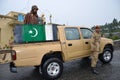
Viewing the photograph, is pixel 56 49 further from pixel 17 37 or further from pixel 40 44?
pixel 17 37

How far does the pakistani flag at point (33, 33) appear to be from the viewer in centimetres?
722

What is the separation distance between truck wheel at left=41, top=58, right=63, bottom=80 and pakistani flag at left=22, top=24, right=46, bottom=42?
0.84m

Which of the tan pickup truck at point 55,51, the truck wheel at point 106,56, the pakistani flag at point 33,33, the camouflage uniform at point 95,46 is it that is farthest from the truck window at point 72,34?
the truck wheel at point 106,56

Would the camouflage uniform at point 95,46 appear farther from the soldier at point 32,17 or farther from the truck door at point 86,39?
the soldier at point 32,17

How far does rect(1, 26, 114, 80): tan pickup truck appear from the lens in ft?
22.8

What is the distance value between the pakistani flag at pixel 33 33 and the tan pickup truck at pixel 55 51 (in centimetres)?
20

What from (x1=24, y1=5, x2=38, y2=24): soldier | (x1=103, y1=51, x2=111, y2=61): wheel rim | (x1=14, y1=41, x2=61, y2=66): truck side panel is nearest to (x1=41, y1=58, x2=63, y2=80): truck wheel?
(x1=14, y1=41, x2=61, y2=66): truck side panel

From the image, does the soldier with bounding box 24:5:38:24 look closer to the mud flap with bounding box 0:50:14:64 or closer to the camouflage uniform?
the mud flap with bounding box 0:50:14:64

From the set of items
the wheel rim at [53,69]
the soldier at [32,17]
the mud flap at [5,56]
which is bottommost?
the wheel rim at [53,69]

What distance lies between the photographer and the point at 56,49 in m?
7.70

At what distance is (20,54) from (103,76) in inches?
116

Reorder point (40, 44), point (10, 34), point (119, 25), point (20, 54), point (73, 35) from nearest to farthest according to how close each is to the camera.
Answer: point (20, 54) < point (40, 44) < point (73, 35) < point (10, 34) < point (119, 25)

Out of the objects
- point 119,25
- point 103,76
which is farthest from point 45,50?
point 119,25

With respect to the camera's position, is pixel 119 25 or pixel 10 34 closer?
pixel 10 34
